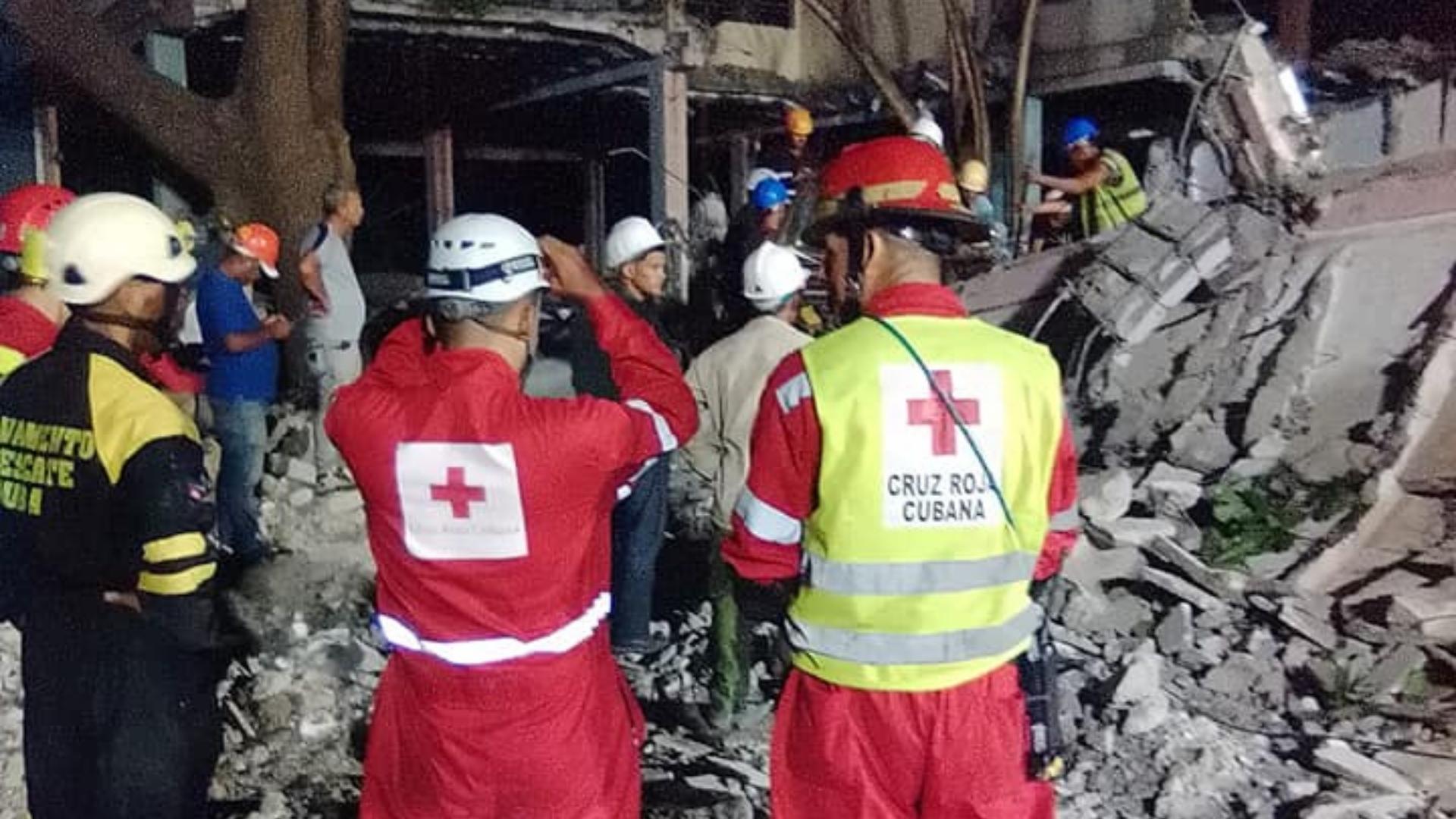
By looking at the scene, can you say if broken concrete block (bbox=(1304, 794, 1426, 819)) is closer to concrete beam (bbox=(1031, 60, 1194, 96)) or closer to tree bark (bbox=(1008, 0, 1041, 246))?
tree bark (bbox=(1008, 0, 1041, 246))

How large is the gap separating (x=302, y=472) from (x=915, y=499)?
6138 mm

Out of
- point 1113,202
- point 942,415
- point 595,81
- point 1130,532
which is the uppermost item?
point 595,81

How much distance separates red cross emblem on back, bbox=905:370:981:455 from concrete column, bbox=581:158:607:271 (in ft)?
45.0

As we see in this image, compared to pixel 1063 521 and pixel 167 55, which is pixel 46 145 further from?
pixel 1063 521

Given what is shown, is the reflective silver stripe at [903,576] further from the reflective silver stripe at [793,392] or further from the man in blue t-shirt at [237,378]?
the man in blue t-shirt at [237,378]

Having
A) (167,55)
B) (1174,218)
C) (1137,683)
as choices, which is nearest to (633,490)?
(1137,683)

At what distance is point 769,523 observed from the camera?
2.82m

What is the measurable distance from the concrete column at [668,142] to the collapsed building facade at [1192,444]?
0.04m

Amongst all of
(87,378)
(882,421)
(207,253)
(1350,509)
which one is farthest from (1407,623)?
(207,253)

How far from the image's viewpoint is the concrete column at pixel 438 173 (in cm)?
1514

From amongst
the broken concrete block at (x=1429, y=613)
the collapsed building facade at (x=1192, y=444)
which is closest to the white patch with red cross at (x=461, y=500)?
the collapsed building facade at (x=1192, y=444)

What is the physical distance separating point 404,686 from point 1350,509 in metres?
5.20

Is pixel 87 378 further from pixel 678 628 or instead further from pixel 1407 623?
pixel 1407 623

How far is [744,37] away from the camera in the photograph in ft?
51.1
